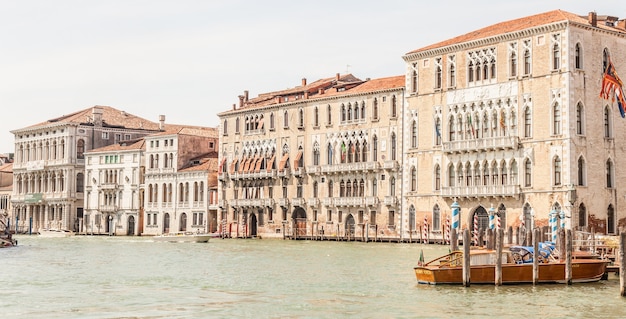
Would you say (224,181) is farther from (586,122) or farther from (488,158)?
(586,122)

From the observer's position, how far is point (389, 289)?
24.9 meters

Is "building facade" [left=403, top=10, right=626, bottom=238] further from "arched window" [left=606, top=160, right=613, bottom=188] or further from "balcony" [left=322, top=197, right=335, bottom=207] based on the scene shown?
"balcony" [left=322, top=197, right=335, bottom=207]

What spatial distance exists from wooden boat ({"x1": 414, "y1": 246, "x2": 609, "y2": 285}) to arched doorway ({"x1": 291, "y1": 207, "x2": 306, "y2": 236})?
31.7 meters

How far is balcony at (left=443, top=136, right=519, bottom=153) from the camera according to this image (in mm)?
45312

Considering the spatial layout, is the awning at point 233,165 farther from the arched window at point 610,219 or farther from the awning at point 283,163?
the arched window at point 610,219

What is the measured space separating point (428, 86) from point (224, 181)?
683 inches

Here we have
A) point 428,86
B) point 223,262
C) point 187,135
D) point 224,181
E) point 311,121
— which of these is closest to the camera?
point 223,262

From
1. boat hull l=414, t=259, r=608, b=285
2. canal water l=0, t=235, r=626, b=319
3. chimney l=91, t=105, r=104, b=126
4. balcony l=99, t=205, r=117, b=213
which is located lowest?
canal water l=0, t=235, r=626, b=319

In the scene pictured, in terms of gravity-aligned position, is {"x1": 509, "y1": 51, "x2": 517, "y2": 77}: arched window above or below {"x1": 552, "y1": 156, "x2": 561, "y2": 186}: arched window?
above

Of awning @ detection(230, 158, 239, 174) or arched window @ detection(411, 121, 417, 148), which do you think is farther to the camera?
awning @ detection(230, 158, 239, 174)

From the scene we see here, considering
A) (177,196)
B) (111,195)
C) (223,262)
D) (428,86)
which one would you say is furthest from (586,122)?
(111,195)

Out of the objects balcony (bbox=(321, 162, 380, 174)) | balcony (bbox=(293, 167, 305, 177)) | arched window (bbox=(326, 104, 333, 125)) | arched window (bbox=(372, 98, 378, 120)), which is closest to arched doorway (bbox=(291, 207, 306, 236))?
balcony (bbox=(293, 167, 305, 177))

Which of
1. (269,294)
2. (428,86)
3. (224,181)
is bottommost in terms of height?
(269,294)

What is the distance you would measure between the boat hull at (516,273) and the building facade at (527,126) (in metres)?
16.0
